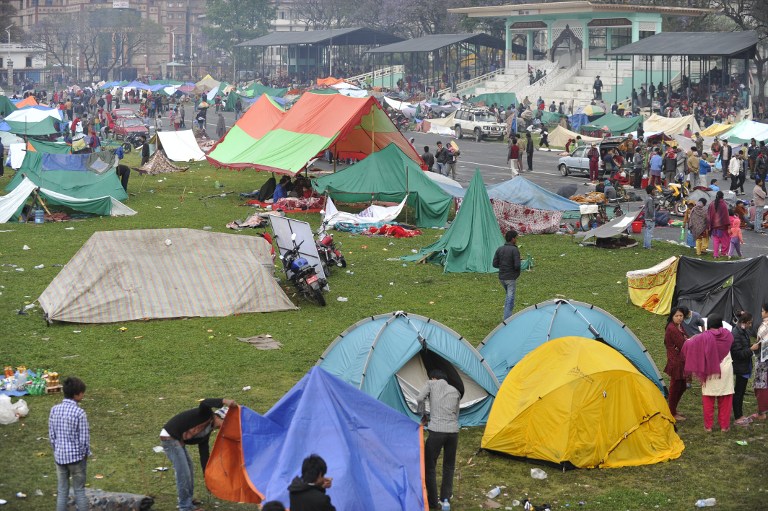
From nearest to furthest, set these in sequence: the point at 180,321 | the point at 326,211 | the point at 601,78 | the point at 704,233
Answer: the point at 180,321 < the point at 704,233 < the point at 326,211 < the point at 601,78

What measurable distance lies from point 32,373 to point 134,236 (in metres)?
4.11

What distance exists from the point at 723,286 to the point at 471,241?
577 cm

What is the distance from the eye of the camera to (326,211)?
2645 cm

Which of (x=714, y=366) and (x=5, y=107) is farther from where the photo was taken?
(x=5, y=107)

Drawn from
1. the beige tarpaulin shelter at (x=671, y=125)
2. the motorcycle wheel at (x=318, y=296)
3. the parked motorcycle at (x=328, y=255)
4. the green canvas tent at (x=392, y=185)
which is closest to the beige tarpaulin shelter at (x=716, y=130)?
the beige tarpaulin shelter at (x=671, y=125)

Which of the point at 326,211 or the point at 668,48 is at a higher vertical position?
the point at 668,48

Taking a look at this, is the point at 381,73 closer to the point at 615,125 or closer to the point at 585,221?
the point at 615,125

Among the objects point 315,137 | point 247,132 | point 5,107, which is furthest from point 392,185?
point 5,107

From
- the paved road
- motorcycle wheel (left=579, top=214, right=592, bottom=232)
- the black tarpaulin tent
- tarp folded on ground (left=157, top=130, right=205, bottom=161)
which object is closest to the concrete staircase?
the paved road

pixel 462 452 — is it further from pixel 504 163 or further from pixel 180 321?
pixel 504 163

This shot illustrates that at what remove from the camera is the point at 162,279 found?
17.1 metres

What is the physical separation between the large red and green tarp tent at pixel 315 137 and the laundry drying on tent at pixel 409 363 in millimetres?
15419

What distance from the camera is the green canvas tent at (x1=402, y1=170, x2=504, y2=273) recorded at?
2092cm

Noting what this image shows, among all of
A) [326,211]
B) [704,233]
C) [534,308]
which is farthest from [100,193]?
[534,308]
